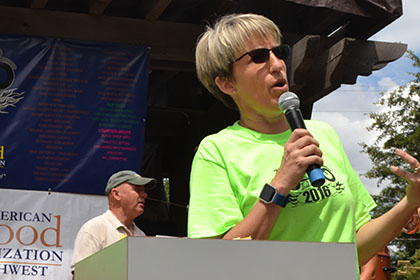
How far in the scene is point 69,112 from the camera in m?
6.23

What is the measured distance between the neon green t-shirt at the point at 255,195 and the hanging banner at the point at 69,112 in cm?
409

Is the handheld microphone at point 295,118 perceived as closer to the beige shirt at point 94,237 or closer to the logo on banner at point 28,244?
the beige shirt at point 94,237

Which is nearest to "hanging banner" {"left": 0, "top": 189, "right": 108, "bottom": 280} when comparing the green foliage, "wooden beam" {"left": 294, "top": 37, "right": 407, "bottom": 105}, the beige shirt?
the beige shirt

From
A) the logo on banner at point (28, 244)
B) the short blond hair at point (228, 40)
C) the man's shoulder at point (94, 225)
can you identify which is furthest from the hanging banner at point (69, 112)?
the short blond hair at point (228, 40)

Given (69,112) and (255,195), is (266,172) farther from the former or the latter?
(69,112)

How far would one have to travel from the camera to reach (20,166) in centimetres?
604

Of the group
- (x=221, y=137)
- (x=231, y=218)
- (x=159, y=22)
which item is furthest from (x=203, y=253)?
(x=159, y=22)

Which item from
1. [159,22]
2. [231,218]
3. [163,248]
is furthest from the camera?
[159,22]

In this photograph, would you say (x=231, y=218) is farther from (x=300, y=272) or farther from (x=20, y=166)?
Result: (x=20, y=166)

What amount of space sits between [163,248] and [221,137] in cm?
72

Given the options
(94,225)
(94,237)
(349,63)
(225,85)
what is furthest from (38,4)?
(225,85)

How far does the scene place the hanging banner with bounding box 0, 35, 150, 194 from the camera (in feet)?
19.9

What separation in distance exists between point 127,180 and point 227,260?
A: 14.4ft

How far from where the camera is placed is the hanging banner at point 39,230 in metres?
5.89
